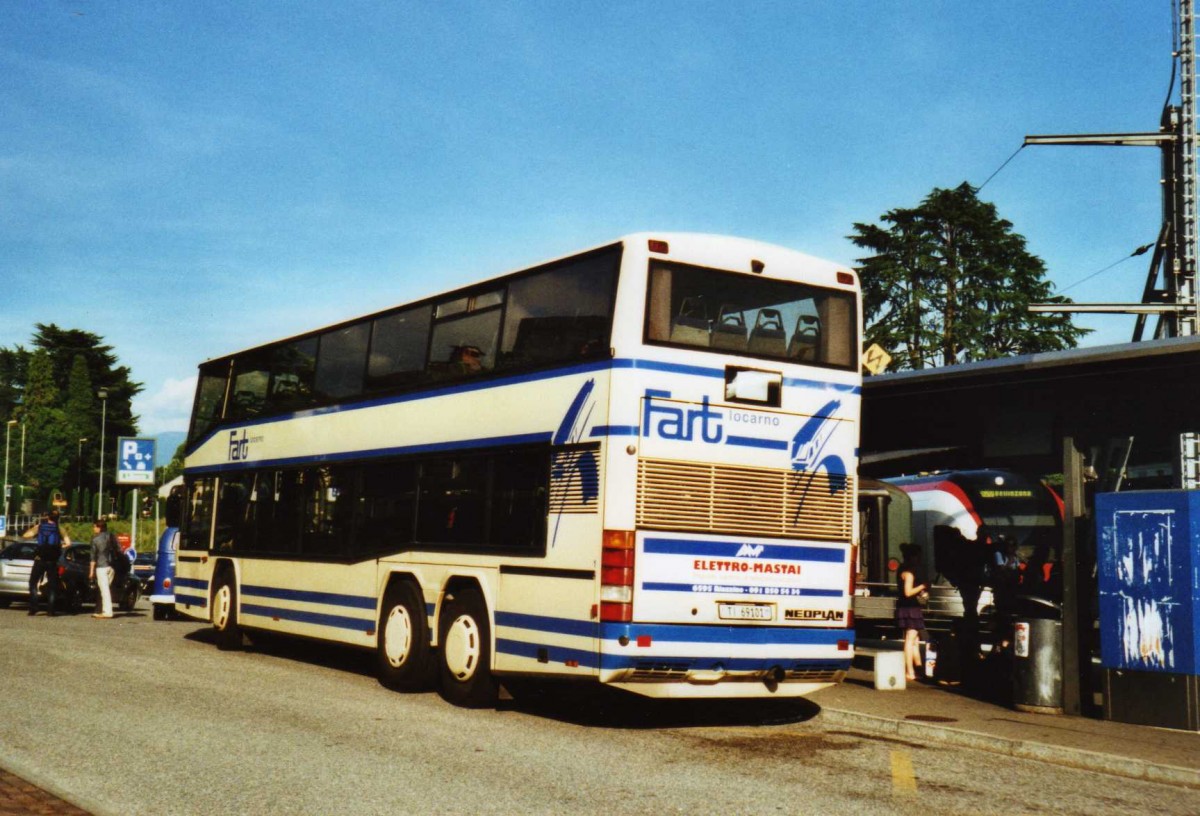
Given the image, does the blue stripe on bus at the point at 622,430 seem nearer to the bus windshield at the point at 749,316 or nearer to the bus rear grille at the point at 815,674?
the bus windshield at the point at 749,316

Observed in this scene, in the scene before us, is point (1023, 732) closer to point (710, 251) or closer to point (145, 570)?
point (710, 251)

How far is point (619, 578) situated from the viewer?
397 inches

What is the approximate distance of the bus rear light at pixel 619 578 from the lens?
10.1 metres

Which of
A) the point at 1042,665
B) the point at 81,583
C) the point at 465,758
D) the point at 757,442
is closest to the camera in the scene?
the point at 465,758

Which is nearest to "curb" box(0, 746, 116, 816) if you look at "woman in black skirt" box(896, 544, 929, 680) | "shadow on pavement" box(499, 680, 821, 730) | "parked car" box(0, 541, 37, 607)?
"shadow on pavement" box(499, 680, 821, 730)

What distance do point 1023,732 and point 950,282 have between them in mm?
40551

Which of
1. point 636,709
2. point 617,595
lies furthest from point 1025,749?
point 636,709

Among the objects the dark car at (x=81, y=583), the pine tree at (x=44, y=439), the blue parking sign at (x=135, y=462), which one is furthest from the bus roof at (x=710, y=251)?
the pine tree at (x=44, y=439)

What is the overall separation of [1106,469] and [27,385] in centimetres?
11552

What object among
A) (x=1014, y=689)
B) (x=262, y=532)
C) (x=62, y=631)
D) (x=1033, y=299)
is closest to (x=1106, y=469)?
(x=1014, y=689)

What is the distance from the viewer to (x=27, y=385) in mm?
121000

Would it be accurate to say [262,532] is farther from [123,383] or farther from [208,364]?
[123,383]

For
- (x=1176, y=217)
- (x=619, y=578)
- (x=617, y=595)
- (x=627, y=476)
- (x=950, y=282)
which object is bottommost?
(x=617, y=595)

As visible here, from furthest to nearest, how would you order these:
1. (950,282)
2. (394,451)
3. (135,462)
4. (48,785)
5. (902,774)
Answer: (950,282) < (135,462) < (394,451) < (902,774) < (48,785)
